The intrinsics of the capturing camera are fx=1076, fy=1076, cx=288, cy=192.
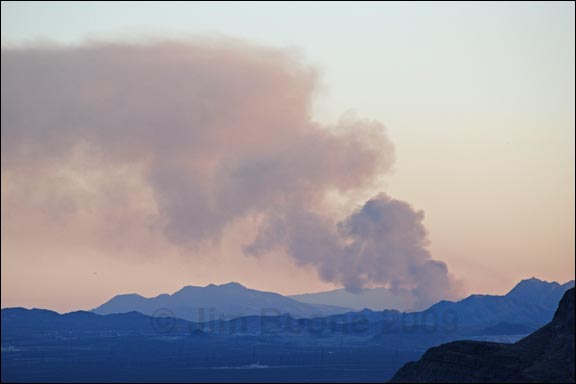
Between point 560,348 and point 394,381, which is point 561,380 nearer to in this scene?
point 560,348

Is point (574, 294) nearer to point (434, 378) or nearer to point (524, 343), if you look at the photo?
point (524, 343)

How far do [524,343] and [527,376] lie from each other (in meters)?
21.9

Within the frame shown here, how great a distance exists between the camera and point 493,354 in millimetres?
188750

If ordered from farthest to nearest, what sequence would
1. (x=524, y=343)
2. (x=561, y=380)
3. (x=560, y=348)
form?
(x=524, y=343) → (x=560, y=348) → (x=561, y=380)

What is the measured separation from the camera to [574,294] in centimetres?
19925

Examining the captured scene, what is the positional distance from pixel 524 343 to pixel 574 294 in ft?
46.3

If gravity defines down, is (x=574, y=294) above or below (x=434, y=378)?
above

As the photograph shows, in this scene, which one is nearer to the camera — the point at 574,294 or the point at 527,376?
the point at 527,376

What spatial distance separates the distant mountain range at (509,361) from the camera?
6865 inches

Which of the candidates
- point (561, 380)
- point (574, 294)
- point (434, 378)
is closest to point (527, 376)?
point (561, 380)

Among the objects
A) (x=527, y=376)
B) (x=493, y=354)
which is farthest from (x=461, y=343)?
(x=527, y=376)

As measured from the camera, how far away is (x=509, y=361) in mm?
183375

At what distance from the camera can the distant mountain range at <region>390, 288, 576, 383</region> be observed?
174375mm

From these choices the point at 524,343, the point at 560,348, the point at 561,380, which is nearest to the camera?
the point at 561,380
